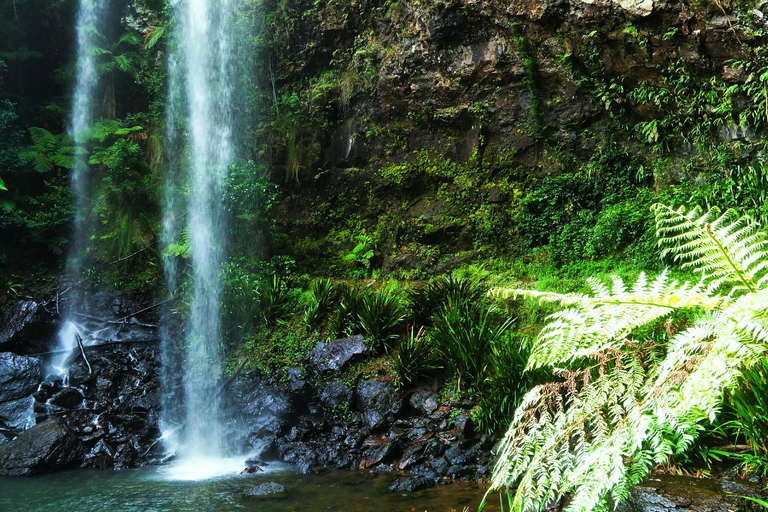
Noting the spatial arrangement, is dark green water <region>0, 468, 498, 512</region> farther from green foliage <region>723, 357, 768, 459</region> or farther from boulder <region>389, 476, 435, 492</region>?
green foliage <region>723, 357, 768, 459</region>

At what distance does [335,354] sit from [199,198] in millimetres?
4814

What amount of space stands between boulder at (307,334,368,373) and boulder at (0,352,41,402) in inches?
179

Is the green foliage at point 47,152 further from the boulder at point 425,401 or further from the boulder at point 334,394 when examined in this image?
the boulder at point 425,401

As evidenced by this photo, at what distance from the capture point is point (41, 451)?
6.71 m

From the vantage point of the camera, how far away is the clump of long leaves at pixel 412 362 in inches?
266

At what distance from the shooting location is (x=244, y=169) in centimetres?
963

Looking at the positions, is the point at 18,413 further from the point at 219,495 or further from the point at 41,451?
the point at 219,495

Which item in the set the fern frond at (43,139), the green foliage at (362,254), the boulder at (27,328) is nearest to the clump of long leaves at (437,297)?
the green foliage at (362,254)

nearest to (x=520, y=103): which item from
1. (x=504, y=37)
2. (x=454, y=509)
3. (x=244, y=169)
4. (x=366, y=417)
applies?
(x=504, y=37)

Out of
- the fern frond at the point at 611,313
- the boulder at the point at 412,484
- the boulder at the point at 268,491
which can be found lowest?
the boulder at the point at 412,484

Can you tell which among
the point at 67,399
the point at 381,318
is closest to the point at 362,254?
the point at 381,318

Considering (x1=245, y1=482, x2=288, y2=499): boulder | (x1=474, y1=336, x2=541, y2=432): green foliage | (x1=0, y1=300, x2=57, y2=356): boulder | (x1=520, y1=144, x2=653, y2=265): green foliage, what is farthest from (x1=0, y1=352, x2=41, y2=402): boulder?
(x1=520, y1=144, x2=653, y2=265): green foliage

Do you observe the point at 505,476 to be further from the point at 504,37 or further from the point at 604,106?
the point at 504,37

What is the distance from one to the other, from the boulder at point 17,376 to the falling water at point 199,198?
1.98 meters
